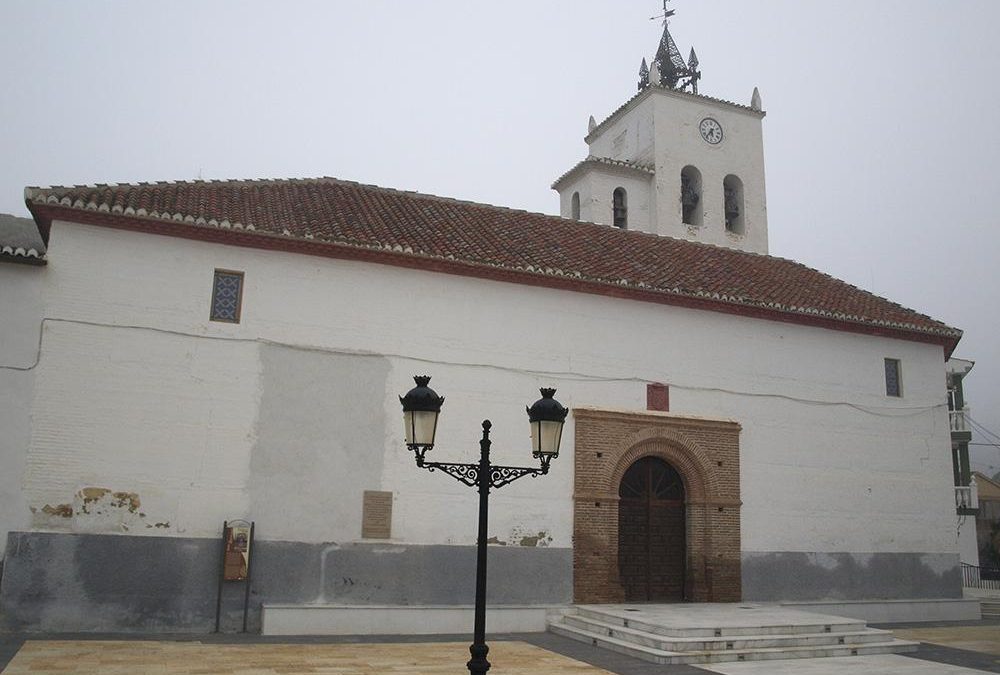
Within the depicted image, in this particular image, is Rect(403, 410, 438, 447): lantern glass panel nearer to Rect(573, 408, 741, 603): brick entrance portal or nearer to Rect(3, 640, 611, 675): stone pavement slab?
Rect(3, 640, 611, 675): stone pavement slab

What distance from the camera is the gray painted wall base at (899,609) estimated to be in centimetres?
1376

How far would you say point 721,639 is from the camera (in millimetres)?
10047

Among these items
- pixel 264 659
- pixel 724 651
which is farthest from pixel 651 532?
pixel 264 659

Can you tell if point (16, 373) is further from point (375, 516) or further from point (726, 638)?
point (726, 638)

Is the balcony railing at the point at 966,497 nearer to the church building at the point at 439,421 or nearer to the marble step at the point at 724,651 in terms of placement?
the church building at the point at 439,421

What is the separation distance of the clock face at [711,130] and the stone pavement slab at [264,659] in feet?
55.3

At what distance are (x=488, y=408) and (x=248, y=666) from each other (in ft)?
16.4

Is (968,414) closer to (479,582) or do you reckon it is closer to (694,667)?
(694,667)

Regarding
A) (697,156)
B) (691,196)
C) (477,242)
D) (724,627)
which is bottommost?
(724,627)

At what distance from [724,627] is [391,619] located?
4241mm

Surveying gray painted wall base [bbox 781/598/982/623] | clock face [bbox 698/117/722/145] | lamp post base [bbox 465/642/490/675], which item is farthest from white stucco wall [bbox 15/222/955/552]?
clock face [bbox 698/117/722/145]

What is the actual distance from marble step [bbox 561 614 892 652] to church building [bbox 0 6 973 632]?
1.08 m

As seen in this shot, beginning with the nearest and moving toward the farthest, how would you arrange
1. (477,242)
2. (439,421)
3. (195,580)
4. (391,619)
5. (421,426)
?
(421,426) < (195,580) < (391,619) < (439,421) < (477,242)

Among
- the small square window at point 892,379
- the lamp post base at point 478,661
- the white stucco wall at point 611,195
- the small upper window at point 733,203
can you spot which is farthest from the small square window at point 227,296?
the small upper window at point 733,203
